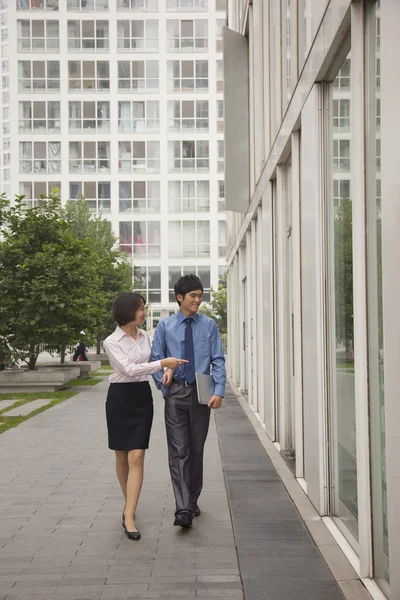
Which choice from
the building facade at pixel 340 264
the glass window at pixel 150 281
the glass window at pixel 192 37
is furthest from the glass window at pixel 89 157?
the building facade at pixel 340 264

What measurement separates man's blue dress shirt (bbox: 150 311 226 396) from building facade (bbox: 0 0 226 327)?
55.9 m

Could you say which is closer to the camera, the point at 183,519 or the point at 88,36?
the point at 183,519

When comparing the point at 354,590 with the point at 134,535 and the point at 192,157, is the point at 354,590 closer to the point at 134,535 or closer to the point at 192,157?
the point at 134,535

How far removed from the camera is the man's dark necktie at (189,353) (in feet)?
21.5

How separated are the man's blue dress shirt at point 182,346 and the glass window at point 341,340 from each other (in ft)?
2.85

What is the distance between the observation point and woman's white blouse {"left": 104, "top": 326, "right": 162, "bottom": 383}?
20.2 ft

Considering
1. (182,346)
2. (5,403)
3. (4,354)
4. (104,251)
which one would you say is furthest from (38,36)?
(182,346)

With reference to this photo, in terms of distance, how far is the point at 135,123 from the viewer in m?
62.8

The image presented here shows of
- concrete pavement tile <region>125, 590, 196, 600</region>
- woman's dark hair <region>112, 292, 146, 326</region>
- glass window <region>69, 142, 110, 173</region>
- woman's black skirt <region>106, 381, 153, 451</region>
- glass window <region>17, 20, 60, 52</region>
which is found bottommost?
concrete pavement tile <region>125, 590, 196, 600</region>

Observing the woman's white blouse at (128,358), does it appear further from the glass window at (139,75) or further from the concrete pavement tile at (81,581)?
the glass window at (139,75)

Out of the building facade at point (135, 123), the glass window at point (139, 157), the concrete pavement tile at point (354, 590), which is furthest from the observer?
the glass window at point (139, 157)

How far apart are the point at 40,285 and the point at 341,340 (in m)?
16.7

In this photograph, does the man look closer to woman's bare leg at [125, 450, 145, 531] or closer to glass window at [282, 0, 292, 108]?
woman's bare leg at [125, 450, 145, 531]

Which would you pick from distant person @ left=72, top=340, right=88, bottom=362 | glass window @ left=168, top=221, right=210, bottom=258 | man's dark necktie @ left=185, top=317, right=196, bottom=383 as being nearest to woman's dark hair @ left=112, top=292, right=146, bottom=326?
man's dark necktie @ left=185, top=317, right=196, bottom=383
